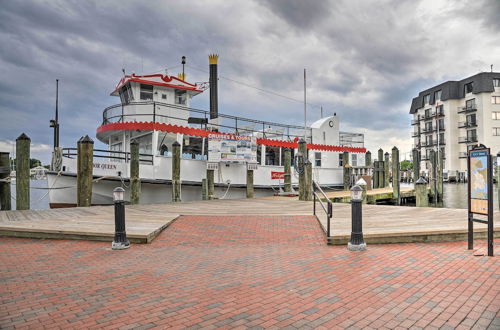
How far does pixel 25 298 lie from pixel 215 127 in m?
13.8

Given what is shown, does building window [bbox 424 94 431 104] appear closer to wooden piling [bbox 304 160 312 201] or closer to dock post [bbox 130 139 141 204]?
wooden piling [bbox 304 160 312 201]

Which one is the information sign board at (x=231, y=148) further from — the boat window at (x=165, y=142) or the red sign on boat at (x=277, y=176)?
the red sign on boat at (x=277, y=176)

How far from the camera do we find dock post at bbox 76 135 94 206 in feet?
33.4

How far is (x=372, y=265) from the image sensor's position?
4.57m

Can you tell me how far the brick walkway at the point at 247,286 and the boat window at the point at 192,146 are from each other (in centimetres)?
1027

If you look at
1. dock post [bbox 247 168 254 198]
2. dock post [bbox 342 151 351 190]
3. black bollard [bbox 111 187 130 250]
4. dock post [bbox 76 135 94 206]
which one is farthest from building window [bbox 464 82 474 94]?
black bollard [bbox 111 187 130 250]

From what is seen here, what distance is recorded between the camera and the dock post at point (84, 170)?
1019 cm

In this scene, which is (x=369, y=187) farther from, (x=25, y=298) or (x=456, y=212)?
(x=25, y=298)

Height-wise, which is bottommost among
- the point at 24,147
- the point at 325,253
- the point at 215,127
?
the point at 325,253

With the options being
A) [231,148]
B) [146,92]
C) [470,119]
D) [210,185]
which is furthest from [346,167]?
[470,119]

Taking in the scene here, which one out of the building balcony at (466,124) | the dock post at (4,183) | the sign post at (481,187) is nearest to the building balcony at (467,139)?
the building balcony at (466,124)

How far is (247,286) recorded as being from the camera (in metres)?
3.79

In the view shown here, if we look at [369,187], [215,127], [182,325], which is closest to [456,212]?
[182,325]

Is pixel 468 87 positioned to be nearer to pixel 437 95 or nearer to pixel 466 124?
pixel 437 95
